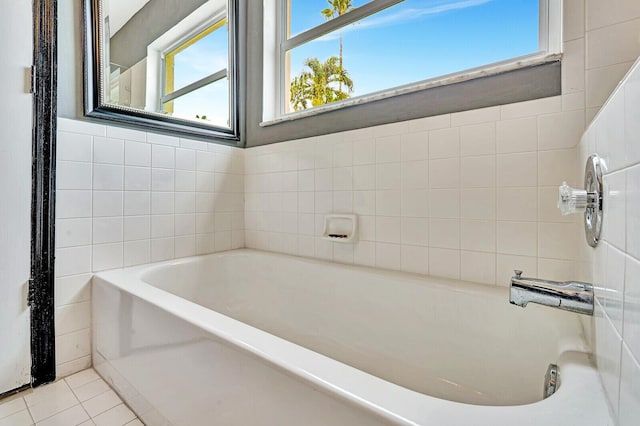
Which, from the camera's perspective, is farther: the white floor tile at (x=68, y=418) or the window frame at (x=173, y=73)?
Result: the window frame at (x=173, y=73)

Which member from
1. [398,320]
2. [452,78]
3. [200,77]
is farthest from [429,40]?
[200,77]

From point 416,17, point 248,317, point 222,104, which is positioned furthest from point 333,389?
point 222,104

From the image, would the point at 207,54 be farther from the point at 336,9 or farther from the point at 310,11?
the point at 336,9

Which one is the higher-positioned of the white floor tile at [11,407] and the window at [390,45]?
the window at [390,45]

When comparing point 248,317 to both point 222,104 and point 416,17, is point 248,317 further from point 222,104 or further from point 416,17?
point 416,17

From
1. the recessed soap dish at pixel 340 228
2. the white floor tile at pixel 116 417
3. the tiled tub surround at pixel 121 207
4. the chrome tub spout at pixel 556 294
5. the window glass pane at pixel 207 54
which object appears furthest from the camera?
the window glass pane at pixel 207 54

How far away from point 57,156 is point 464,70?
1811mm

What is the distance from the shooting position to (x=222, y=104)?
2.07 m

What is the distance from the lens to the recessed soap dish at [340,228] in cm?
154

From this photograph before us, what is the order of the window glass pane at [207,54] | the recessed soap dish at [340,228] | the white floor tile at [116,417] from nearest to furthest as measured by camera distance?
the white floor tile at [116,417]
the recessed soap dish at [340,228]
the window glass pane at [207,54]

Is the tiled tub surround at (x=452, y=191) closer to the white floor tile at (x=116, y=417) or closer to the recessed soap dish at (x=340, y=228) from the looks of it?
the recessed soap dish at (x=340, y=228)

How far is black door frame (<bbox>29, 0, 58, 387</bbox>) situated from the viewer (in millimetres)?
1257

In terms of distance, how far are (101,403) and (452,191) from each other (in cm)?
163

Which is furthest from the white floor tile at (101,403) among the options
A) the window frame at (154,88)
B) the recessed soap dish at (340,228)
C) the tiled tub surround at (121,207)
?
the window frame at (154,88)
